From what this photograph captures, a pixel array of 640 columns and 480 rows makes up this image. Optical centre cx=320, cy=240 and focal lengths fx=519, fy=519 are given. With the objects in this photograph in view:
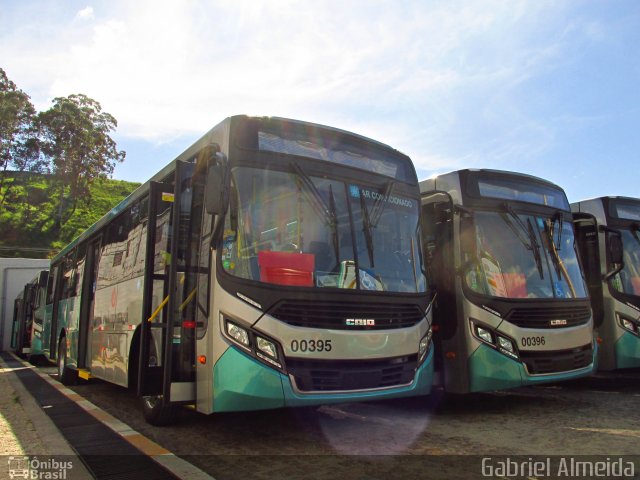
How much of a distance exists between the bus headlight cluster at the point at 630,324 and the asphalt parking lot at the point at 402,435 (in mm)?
977

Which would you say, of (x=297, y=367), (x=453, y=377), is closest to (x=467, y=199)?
(x=453, y=377)

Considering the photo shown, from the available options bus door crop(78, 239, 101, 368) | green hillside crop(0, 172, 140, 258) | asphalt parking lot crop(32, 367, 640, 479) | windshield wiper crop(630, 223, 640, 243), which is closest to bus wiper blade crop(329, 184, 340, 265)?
asphalt parking lot crop(32, 367, 640, 479)

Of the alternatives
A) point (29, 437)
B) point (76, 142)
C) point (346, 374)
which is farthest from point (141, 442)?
point (76, 142)

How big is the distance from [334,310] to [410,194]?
2044 mm

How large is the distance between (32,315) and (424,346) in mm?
17586

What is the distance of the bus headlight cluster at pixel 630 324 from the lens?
8.39 m

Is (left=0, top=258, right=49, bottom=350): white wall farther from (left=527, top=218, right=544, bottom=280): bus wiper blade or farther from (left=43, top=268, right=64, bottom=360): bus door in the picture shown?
(left=527, top=218, right=544, bottom=280): bus wiper blade

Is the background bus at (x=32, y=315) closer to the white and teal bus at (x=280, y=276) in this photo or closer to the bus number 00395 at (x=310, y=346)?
the white and teal bus at (x=280, y=276)

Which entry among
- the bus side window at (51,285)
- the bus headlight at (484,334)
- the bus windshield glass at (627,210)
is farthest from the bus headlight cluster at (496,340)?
the bus side window at (51,285)

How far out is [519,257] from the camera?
6.82m

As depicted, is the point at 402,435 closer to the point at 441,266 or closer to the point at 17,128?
the point at 441,266

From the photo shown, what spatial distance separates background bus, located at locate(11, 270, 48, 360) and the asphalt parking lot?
10.0 metres

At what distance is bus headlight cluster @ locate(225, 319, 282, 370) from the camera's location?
4.60 metres

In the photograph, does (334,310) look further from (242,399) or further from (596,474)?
(596,474)
